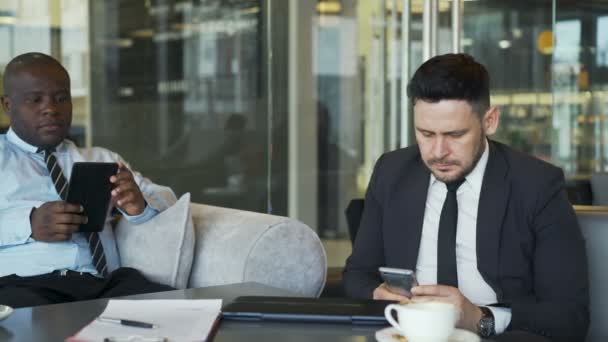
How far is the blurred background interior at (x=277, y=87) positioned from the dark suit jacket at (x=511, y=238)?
3607 millimetres

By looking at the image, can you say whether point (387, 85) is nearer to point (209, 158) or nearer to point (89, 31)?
point (209, 158)

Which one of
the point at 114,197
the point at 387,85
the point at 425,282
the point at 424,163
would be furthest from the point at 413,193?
the point at 387,85

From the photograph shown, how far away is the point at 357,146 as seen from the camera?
6.79 m

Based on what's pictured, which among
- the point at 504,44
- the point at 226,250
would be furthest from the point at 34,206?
the point at 504,44

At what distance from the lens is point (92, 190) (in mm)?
2777

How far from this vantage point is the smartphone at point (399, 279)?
1784 millimetres

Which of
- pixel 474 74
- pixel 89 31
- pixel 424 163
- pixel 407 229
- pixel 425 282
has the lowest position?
pixel 425 282

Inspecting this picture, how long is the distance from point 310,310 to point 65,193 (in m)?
1.58

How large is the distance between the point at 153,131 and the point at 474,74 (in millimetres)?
4598

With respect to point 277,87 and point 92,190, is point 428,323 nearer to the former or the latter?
point 92,190

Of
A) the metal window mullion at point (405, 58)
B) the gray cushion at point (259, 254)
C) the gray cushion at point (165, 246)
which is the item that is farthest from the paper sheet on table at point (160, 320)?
the metal window mullion at point (405, 58)

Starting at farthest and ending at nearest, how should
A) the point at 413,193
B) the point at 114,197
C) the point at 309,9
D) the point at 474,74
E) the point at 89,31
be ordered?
the point at 309,9
the point at 89,31
the point at 114,197
the point at 413,193
the point at 474,74

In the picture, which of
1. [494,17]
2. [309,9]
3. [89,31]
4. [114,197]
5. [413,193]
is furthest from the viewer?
[494,17]

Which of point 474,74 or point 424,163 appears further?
point 424,163
